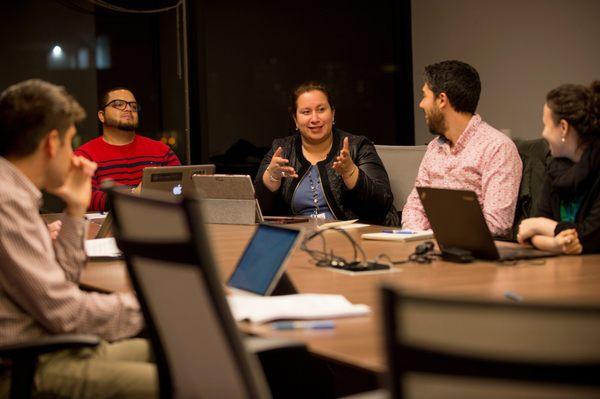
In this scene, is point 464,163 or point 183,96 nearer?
point 464,163

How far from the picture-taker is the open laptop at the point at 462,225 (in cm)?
299

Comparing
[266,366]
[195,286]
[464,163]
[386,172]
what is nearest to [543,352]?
[195,286]

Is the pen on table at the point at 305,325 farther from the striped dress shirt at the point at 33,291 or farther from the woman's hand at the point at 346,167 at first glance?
the woman's hand at the point at 346,167

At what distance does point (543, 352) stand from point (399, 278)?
170cm

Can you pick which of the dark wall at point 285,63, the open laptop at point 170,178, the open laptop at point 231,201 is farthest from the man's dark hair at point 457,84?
the dark wall at point 285,63

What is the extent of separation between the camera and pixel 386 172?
16.8 feet

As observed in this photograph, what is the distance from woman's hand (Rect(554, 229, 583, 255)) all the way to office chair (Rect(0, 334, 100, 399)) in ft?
5.33

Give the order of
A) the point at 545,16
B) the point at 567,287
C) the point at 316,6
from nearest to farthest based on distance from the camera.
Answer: the point at 567,287 → the point at 545,16 → the point at 316,6

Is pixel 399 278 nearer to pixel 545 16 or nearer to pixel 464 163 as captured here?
pixel 464 163

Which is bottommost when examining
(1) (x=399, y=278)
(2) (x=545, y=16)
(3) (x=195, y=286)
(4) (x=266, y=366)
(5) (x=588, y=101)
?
(4) (x=266, y=366)

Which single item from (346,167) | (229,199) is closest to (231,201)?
(229,199)

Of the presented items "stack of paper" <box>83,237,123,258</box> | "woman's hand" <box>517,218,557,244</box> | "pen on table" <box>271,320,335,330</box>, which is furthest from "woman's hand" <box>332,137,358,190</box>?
"pen on table" <box>271,320,335,330</box>

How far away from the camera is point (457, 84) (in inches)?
172

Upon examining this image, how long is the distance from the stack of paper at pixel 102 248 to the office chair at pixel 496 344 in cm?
226
